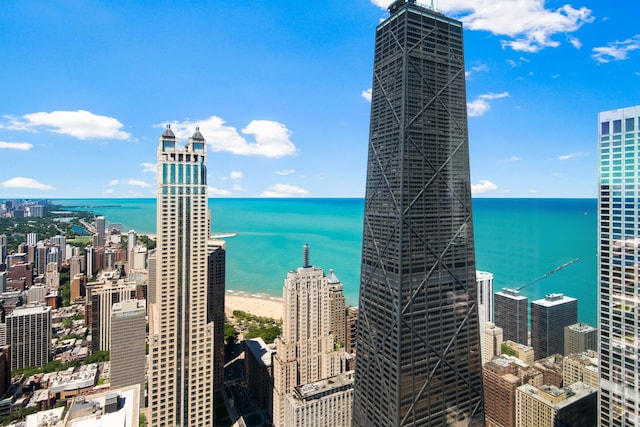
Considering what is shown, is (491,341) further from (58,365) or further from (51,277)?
(51,277)

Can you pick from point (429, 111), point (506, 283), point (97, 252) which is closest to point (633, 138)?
point (429, 111)

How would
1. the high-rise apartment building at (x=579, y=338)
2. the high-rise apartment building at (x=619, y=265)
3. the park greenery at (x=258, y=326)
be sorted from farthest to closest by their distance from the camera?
the park greenery at (x=258, y=326)
the high-rise apartment building at (x=579, y=338)
the high-rise apartment building at (x=619, y=265)

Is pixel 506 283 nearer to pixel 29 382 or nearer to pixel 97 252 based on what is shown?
pixel 29 382

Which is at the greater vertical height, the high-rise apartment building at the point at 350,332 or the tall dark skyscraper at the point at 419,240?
the tall dark skyscraper at the point at 419,240

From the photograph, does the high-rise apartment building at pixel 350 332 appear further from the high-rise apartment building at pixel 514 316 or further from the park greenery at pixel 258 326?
the high-rise apartment building at pixel 514 316

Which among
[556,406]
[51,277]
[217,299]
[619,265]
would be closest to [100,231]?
[51,277]

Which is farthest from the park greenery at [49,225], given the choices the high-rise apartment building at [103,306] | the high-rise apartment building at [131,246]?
the high-rise apartment building at [103,306]

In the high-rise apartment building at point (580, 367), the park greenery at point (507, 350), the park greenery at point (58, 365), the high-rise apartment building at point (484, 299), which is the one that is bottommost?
the park greenery at point (58, 365)

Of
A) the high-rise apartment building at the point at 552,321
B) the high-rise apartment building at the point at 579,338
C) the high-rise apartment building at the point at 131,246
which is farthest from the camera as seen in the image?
the high-rise apartment building at the point at 131,246
